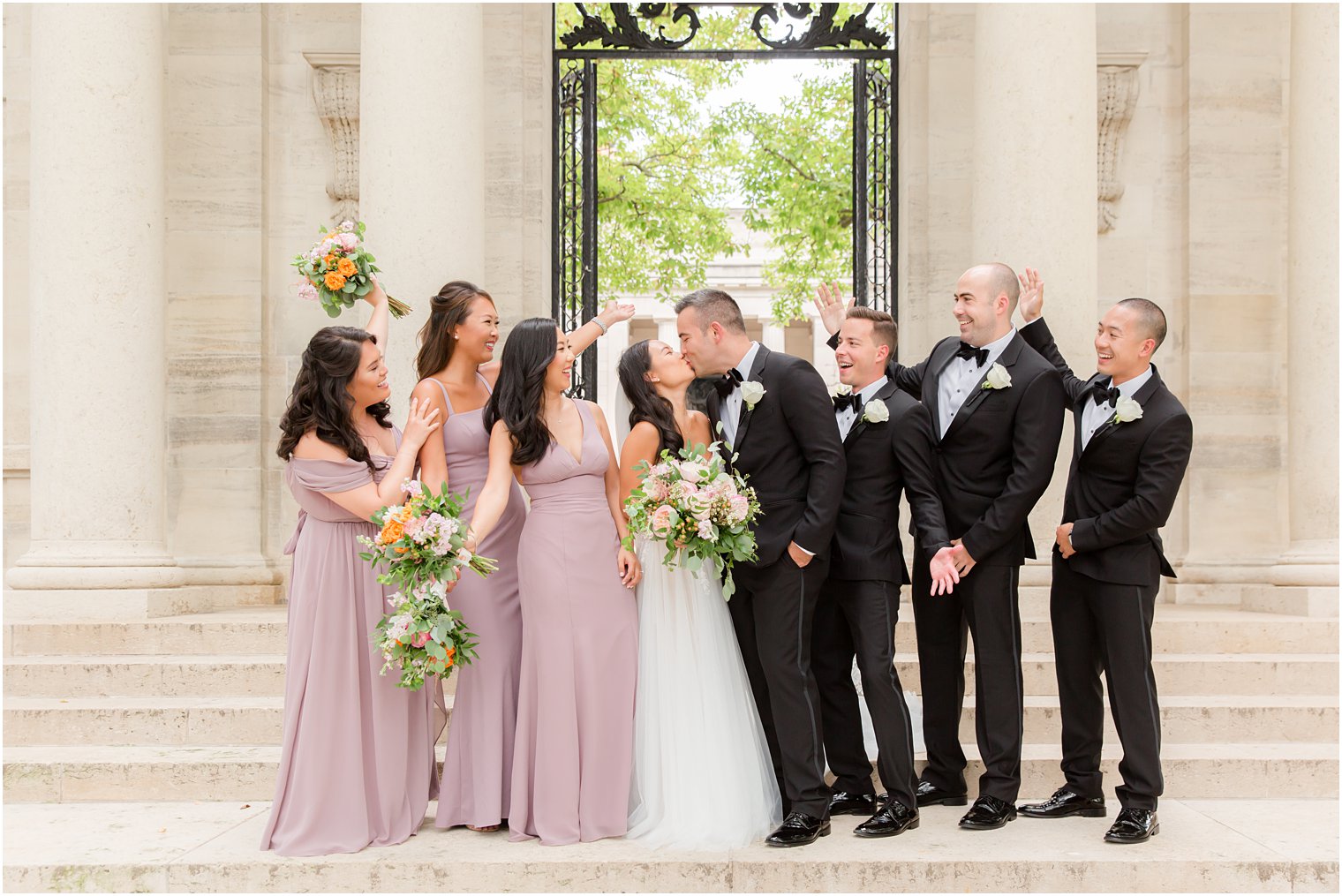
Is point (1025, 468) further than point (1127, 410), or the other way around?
point (1025, 468)

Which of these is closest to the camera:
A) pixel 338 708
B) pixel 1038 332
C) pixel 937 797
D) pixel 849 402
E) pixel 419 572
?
pixel 419 572

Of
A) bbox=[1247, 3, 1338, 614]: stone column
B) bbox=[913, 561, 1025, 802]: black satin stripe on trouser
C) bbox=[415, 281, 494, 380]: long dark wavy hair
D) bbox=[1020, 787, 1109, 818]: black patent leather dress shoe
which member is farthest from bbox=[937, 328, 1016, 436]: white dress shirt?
bbox=[1247, 3, 1338, 614]: stone column

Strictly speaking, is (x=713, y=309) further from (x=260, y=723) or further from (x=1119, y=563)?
(x=260, y=723)

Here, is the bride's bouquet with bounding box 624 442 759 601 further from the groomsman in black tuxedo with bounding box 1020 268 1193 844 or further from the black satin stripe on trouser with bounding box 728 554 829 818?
the groomsman in black tuxedo with bounding box 1020 268 1193 844

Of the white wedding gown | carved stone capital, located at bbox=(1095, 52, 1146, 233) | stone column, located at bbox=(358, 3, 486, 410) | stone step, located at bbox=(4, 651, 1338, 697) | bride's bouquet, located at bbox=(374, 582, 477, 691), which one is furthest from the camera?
carved stone capital, located at bbox=(1095, 52, 1146, 233)

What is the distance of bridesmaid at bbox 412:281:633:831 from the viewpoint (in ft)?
20.6

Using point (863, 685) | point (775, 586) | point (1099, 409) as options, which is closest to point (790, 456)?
point (775, 586)

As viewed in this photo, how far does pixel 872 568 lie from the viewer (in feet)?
20.5

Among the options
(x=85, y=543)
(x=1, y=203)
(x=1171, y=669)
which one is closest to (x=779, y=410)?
(x=1171, y=669)

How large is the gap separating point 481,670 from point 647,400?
1.60 meters

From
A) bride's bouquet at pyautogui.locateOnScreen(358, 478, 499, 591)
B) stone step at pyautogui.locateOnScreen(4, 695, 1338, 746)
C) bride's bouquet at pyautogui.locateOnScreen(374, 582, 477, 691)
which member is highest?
bride's bouquet at pyautogui.locateOnScreen(358, 478, 499, 591)

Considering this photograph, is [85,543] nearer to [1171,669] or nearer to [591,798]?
[591,798]

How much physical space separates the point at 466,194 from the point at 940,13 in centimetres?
494

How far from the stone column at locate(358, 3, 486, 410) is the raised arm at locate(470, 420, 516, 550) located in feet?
10.3
